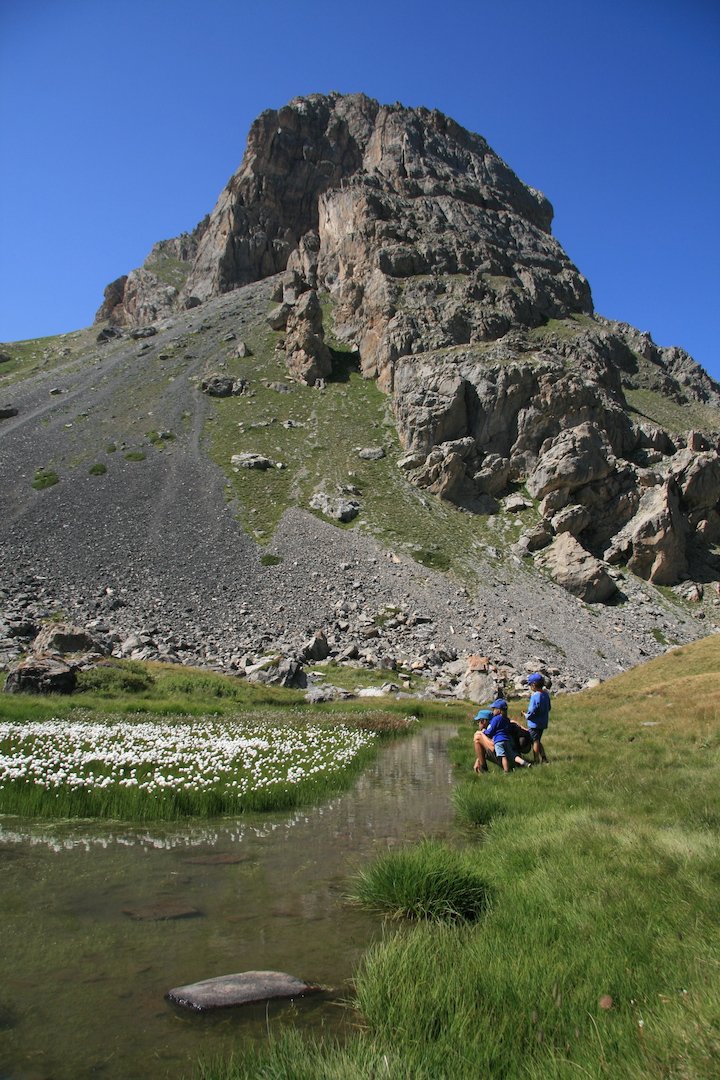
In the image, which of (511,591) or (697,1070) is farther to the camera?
(511,591)

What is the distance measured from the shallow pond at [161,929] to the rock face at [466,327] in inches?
2862

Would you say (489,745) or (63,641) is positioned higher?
(489,745)

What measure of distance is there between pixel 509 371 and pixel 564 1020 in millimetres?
104831

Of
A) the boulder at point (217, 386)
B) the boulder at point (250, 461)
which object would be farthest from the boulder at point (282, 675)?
the boulder at point (217, 386)

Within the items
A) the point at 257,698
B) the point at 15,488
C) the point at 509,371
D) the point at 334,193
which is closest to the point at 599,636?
the point at 257,698

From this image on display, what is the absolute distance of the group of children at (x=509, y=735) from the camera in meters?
15.1

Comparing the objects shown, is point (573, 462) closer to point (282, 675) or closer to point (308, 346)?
point (308, 346)

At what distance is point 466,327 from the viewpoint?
383 feet

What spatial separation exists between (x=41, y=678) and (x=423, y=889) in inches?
1175

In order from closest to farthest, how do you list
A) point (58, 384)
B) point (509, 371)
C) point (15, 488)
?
point (15, 488) → point (509, 371) → point (58, 384)

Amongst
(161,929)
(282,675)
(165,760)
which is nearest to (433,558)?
(282,675)

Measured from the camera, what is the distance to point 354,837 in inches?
354

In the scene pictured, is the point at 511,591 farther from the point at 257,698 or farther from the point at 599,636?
the point at 257,698

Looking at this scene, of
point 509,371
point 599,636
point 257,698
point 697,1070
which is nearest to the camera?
point 697,1070
